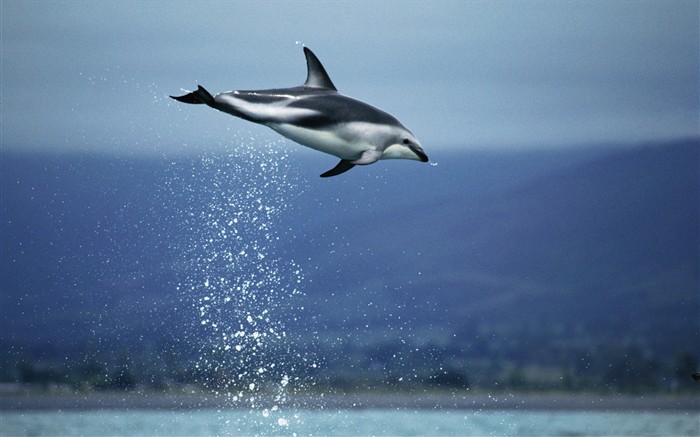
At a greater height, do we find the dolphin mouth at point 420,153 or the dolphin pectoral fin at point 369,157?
the dolphin mouth at point 420,153

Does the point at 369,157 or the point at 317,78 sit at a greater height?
the point at 317,78

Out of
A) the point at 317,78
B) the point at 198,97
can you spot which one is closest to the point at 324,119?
the point at 317,78

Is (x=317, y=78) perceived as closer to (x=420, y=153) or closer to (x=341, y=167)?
(x=341, y=167)

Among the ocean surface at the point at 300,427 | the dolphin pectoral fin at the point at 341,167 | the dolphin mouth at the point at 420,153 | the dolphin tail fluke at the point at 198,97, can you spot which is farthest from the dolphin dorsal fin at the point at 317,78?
the ocean surface at the point at 300,427

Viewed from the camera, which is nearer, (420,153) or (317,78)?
(420,153)

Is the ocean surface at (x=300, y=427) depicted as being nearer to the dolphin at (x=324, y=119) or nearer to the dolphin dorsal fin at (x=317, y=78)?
the dolphin dorsal fin at (x=317, y=78)

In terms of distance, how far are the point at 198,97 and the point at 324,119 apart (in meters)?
1.31

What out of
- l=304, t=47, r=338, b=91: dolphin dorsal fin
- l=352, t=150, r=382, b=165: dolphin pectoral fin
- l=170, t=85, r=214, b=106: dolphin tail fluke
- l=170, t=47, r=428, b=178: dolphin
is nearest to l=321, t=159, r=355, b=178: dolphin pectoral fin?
l=170, t=47, r=428, b=178: dolphin

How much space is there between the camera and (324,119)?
38.9 feet

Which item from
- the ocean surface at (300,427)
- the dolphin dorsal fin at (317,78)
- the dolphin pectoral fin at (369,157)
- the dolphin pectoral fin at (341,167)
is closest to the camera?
the dolphin pectoral fin at (369,157)

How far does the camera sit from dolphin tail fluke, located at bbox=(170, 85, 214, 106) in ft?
36.3

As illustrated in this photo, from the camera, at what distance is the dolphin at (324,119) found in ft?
37.5

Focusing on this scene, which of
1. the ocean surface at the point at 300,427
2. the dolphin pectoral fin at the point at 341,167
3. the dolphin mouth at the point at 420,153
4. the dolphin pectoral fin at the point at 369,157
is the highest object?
the dolphin mouth at the point at 420,153

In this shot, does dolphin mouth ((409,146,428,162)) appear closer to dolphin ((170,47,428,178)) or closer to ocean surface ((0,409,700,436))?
dolphin ((170,47,428,178))
